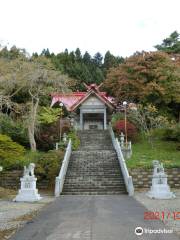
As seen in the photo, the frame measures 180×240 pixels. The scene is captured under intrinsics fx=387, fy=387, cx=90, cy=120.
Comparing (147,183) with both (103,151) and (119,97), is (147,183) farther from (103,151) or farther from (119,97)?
(119,97)

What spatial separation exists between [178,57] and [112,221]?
114ft

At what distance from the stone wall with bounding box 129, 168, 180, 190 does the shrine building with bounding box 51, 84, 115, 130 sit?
16517 millimetres

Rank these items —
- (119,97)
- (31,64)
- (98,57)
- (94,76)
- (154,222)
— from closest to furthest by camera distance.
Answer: (154,222) < (31,64) < (119,97) < (94,76) < (98,57)

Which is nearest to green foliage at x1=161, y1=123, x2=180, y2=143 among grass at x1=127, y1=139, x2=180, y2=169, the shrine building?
grass at x1=127, y1=139, x2=180, y2=169

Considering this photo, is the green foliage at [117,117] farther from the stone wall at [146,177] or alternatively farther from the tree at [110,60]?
the tree at [110,60]

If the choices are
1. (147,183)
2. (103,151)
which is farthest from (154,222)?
(103,151)

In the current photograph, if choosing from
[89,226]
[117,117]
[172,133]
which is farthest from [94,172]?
[117,117]

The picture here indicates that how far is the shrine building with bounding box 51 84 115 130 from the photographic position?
39625mm

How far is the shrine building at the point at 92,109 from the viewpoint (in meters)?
39.6

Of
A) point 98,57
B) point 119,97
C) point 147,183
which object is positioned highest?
point 98,57

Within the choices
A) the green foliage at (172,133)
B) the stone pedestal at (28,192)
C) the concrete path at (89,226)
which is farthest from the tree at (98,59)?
the concrete path at (89,226)

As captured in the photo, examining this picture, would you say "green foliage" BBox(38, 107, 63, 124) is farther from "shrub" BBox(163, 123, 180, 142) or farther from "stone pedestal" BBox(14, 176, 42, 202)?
"stone pedestal" BBox(14, 176, 42, 202)

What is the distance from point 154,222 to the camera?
9.96 m

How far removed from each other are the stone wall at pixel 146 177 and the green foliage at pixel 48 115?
11543mm
